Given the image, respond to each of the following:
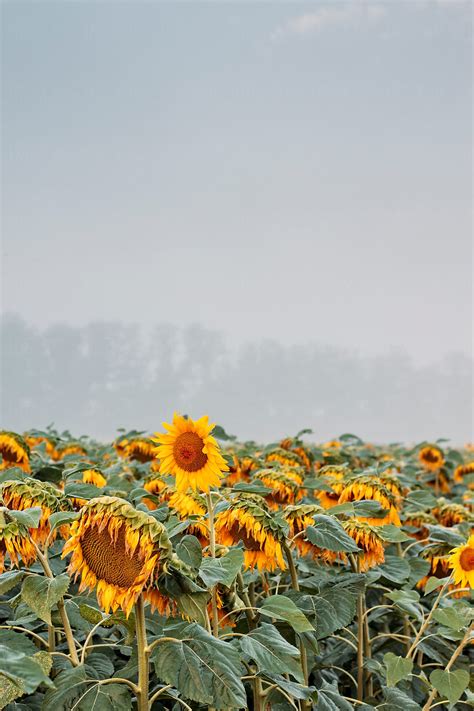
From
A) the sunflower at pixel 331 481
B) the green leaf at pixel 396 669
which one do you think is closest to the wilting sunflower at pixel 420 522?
the sunflower at pixel 331 481

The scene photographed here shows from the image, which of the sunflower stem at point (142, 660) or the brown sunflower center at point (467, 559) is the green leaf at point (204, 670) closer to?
the sunflower stem at point (142, 660)

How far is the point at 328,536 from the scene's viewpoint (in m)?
2.09

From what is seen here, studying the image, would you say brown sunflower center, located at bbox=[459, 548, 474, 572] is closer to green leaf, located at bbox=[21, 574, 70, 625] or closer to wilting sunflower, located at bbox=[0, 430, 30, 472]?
green leaf, located at bbox=[21, 574, 70, 625]

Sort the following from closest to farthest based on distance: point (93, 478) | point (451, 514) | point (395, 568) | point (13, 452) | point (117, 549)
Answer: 1. point (117, 549)
2. point (395, 568)
3. point (93, 478)
4. point (13, 452)
5. point (451, 514)

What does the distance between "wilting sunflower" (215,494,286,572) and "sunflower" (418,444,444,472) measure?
172 inches

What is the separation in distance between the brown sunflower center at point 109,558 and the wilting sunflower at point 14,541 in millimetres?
270

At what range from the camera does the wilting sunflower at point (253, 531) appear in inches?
81.4

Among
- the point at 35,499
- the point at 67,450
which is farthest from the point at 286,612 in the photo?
the point at 67,450

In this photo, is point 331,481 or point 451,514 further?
point 451,514

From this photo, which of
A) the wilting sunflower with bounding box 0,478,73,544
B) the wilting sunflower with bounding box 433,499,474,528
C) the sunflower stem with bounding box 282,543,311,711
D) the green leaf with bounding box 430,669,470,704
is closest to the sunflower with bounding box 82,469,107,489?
the wilting sunflower with bounding box 0,478,73,544

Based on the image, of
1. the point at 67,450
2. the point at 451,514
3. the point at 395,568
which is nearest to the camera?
the point at 395,568

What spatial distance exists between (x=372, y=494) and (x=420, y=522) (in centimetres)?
96

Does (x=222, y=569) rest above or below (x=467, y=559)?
above

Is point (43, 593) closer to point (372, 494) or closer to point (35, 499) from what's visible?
point (35, 499)
